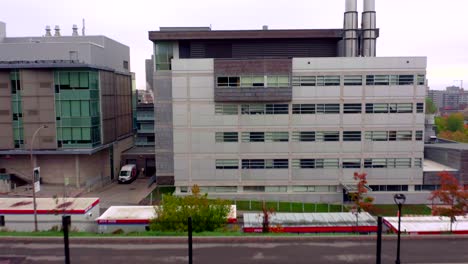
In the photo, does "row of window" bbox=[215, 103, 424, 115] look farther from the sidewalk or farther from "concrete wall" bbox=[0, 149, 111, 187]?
the sidewalk

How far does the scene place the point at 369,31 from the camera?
49.6m

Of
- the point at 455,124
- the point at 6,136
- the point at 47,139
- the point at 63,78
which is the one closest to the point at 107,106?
the point at 63,78

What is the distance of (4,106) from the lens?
1871 inches

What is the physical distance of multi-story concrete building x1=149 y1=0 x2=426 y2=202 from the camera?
44781 millimetres

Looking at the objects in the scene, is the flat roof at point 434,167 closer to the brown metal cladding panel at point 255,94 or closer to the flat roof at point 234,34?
the brown metal cladding panel at point 255,94

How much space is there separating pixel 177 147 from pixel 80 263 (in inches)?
1148

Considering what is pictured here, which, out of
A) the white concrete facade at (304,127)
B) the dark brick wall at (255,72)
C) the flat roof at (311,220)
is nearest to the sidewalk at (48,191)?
the white concrete facade at (304,127)

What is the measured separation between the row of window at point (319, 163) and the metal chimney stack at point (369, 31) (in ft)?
44.5

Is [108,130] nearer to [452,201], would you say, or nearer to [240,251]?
[240,251]

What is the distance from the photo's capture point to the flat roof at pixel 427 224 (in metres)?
26.1

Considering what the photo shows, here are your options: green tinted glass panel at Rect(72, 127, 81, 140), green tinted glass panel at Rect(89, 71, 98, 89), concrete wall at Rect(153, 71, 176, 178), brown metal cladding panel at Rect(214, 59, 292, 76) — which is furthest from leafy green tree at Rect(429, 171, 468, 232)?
green tinted glass panel at Rect(89, 71, 98, 89)

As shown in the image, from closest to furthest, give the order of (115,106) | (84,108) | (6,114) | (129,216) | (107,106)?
(129,216) → (6,114) → (84,108) → (107,106) → (115,106)

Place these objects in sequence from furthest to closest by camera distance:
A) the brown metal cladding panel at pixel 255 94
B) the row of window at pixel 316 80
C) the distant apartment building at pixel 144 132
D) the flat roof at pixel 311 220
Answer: the distant apartment building at pixel 144 132
the row of window at pixel 316 80
the brown metal cladding panel at pixel 255 94
the flat roof at pixel 311 220

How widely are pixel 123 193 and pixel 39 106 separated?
14.4 meters
